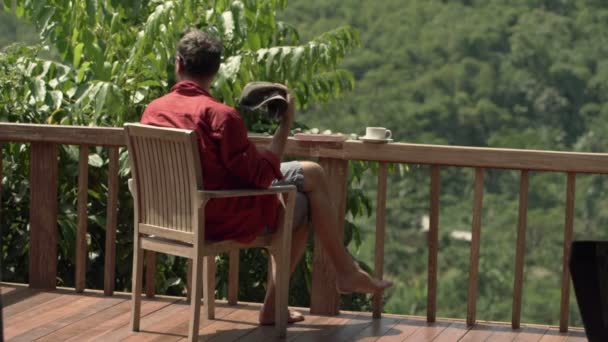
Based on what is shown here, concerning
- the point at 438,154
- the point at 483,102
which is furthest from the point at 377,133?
the point at 483,102

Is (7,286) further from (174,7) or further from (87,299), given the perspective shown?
(174,7)

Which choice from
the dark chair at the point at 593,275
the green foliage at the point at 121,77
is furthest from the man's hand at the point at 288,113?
the dark chair at the point at 593,275

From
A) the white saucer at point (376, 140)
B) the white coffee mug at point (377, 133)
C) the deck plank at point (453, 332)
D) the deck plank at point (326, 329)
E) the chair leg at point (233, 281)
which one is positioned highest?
the white coffee mug at point (377, 133)

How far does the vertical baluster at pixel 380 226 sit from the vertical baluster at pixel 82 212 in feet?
3.88

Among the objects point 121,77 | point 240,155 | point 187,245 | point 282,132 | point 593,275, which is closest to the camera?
point 593,275

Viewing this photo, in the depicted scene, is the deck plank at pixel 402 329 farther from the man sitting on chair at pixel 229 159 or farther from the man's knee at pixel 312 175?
the man's knee at pixel 312 175

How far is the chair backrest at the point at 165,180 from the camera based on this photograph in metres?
3.63

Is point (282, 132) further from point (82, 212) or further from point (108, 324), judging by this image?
point (82, 212)

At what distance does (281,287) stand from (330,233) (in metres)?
0.27

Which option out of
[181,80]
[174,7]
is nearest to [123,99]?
[174,7]

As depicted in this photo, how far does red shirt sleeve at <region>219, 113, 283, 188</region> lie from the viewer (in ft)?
11.9

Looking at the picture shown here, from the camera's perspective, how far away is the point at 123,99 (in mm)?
5320

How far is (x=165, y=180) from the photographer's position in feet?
12.3

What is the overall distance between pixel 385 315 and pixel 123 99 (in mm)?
1706
